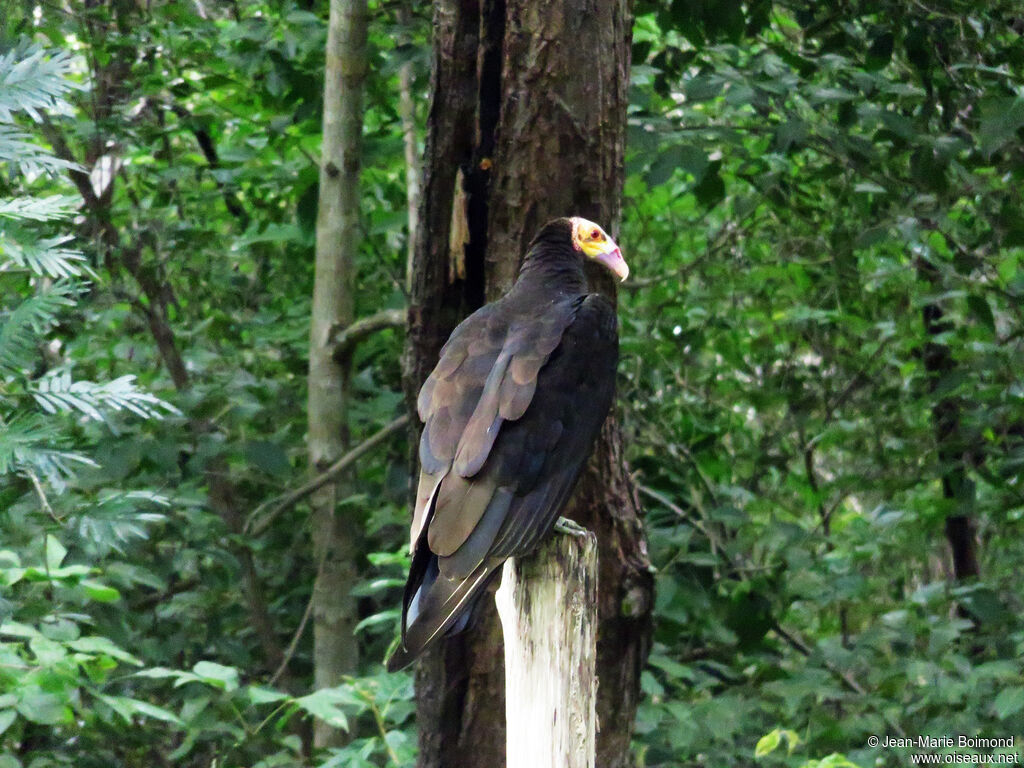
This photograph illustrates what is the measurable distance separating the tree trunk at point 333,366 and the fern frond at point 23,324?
169 centimetres

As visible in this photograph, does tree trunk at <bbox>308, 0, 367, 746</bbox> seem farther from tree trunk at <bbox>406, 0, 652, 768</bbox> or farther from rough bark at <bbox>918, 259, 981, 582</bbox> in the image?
rough bark at <bbox>918, 259, 981, 582</bbox>

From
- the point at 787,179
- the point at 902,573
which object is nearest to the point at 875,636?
the point at 902,573

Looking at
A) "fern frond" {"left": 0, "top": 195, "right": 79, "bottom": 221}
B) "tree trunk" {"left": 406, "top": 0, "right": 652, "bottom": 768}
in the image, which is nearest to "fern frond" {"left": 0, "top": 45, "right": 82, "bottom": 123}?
"fern frond" {"left": 0, "top": 195, "right": 79, "bottom": 221}

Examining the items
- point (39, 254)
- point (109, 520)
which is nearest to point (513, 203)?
point (39, 254)

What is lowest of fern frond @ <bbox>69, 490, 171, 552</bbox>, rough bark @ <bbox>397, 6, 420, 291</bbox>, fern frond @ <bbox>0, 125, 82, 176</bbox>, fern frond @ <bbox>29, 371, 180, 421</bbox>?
fern frond @ <bbox>69, 490, 171, 552</bbox>

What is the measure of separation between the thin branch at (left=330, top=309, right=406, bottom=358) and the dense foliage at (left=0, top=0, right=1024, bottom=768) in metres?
0.29

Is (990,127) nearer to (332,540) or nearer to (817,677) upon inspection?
(817,677)

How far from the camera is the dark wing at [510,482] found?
1916mm

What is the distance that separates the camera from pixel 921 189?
352 cm

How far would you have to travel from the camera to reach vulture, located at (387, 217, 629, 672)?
1.93m

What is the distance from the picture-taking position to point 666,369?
4.11 metres

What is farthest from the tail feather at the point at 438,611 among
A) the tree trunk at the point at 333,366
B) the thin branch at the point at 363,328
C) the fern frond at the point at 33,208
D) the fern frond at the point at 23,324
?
the tree trunk at the point at 333,366

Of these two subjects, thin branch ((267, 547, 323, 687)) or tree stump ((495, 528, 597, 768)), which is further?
thin branch ((267, 547, 323, 687))

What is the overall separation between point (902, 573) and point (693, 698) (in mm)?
1480
